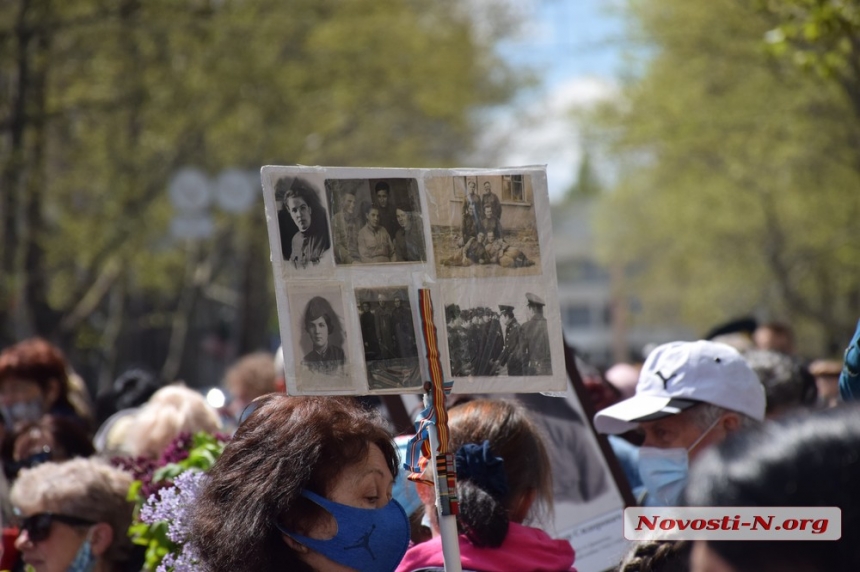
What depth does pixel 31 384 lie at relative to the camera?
256 inches

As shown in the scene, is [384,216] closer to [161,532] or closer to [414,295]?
[414,295]

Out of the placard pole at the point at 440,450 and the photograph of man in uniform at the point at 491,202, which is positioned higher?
the photograph of man in uniform at the point at 491,202

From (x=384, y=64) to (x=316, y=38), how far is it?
1869 mm

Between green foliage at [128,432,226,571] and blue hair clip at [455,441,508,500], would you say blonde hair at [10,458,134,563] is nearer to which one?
green foliage at [128,432,226,571]

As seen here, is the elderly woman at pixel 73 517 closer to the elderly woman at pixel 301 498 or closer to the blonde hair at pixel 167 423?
A: the blonde hair at pixel 167 423

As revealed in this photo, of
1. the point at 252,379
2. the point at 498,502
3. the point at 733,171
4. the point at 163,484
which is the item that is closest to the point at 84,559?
the point at 163,484

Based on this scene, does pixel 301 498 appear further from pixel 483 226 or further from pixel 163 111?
pixel 163 111

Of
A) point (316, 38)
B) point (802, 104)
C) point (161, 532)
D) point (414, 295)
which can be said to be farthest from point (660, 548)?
point (316, 38)

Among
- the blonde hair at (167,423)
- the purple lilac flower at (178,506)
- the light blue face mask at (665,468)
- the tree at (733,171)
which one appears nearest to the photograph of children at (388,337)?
the purple lilac flower at (178,506)

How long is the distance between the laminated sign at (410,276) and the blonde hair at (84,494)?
173 cm

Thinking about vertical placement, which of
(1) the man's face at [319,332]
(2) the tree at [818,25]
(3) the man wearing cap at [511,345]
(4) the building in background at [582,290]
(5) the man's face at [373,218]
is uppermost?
(2) the tree at [818,25]

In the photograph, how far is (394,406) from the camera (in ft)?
13.7

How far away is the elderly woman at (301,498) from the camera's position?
8.45 feet

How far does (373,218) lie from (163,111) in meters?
16.7
